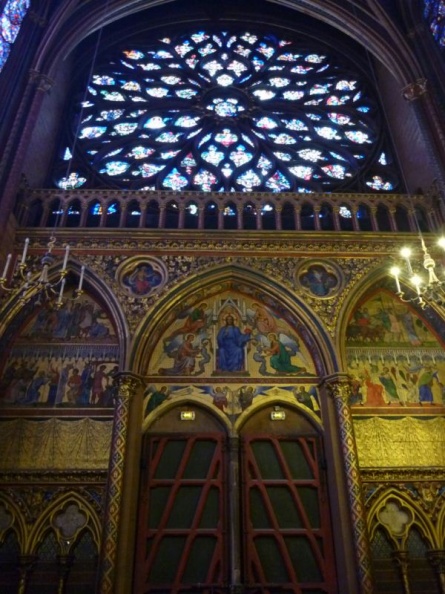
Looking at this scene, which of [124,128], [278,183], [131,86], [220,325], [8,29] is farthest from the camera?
[131,86]

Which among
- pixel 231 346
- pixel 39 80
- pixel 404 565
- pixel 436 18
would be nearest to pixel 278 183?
pixel 231 346

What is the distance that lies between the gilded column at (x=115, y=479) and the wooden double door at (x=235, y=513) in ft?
1.85

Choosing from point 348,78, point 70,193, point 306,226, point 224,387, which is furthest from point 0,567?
point 348,78

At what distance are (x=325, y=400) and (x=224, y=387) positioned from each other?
5.31 ft

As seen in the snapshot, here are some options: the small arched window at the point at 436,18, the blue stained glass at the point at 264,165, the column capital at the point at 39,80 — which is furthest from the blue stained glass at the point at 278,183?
the column capital at the point at 39,80

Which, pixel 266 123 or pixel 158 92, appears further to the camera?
pixel 158 92

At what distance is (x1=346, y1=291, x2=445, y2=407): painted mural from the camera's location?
30.2 feet

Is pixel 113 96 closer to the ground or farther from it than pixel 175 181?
farther from it

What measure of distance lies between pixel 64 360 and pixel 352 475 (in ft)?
16.0

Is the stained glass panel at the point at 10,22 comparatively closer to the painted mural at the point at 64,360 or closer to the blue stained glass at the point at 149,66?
the blue stained glass at the point at 149,66

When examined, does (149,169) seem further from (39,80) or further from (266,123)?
(266,123)

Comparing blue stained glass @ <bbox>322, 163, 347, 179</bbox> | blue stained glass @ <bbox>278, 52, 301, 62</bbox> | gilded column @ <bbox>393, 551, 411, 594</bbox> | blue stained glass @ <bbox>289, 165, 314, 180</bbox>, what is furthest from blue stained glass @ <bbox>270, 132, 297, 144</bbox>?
gilded column @ <bbox>393, 551, 411, 594</bbox>

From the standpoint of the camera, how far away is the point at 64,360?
927 cm

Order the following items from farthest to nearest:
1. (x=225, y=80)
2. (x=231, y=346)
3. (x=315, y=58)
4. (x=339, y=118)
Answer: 1. (x=315, y=58)
2. (x=225, y=80)
3. (x=339, y=118)
4. (x=231, y=346)
